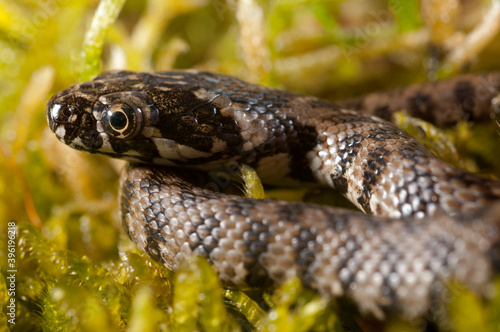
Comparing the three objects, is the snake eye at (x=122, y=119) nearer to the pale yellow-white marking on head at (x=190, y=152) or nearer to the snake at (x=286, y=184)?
the snake at (x=286, y=184)

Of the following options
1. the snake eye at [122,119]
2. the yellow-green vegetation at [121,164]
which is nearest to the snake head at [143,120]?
the snake eye at [122,119]

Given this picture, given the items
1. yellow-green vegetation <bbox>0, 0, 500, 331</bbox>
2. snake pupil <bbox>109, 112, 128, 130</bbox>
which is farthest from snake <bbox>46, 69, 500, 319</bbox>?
yellow-green vegetation <bbox>0, 0, 500, 331</bbox>

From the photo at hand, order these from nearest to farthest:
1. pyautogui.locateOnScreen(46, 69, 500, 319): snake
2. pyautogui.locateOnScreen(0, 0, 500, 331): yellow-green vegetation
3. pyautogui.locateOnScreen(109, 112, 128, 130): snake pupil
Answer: pyautogui.locateOnScreen(46, 69, 500, 319): snake, pyautogui.locateOnScreen(0, 0, 500, 331): yellow-green vegetation, pyautogui.locateOnScreen(109, 112, 128, 130): snake pupil

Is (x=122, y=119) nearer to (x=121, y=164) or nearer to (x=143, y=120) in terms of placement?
(x=143, y=120)

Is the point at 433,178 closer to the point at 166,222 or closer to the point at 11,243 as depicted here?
the point at 166,222

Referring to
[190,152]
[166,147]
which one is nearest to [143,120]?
[166,147]

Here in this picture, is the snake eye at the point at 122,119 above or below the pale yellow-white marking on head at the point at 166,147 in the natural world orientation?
above

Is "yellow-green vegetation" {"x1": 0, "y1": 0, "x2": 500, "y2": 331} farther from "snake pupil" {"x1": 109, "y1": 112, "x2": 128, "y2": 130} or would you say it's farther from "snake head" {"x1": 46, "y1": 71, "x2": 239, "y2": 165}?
"snake pupil" {"x1": 109, "y1": 112, "x2": 128, "y2": 130}

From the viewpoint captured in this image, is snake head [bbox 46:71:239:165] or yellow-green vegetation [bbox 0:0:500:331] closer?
yellow-green vegetation [bbox 0:0:500:331]
